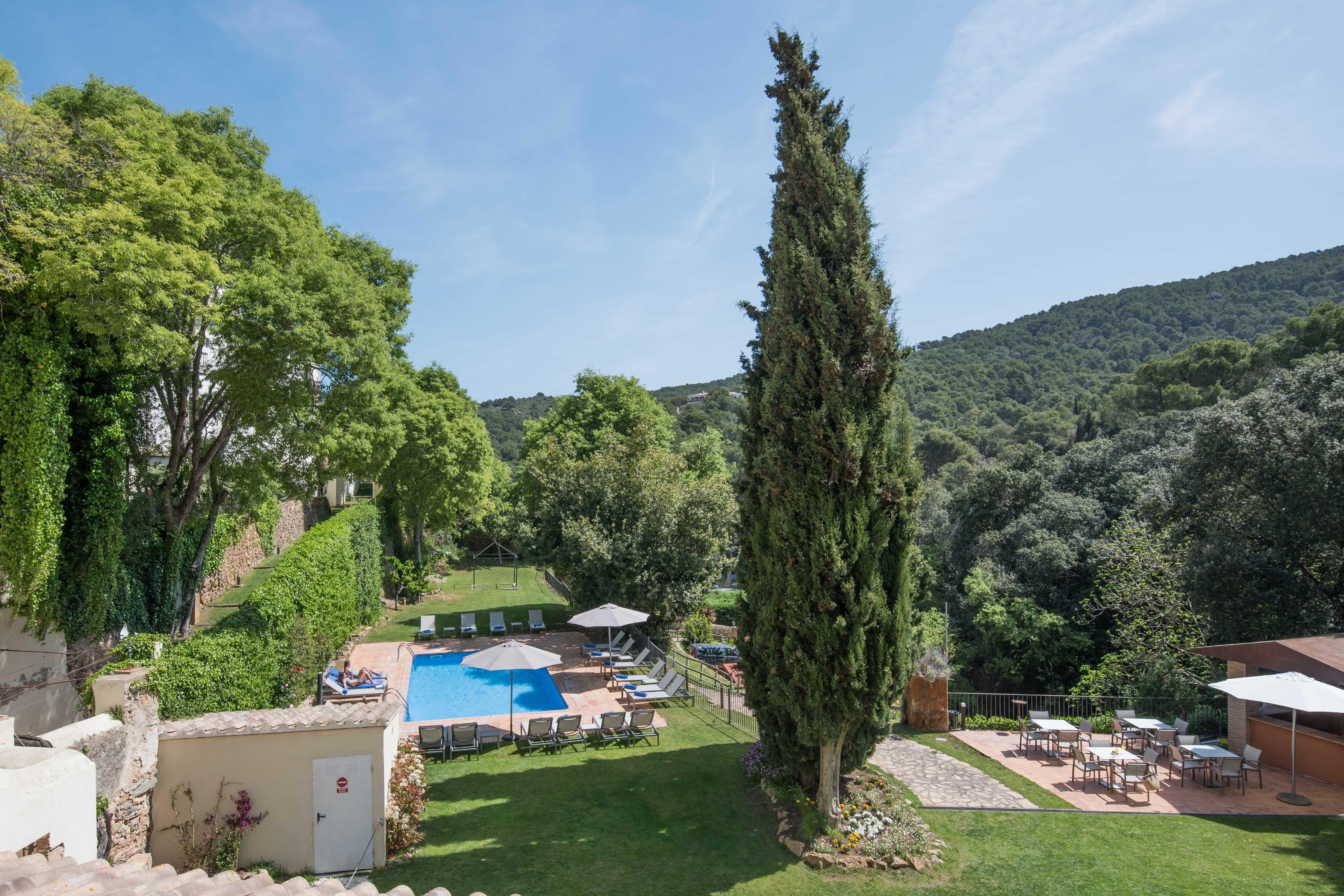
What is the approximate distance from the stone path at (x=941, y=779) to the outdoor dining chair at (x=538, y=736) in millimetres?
6020

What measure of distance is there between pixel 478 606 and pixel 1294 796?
25.4 metres

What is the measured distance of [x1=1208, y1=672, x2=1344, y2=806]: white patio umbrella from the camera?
1052cm

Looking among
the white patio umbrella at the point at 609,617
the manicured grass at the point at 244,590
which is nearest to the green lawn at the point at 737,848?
the white patio umbrella at the point at 609,617

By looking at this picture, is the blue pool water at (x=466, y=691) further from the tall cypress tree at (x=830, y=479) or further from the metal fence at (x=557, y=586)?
the tall cypress tree at (x=830, y=479)

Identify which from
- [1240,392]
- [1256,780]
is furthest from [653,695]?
[1240,392]

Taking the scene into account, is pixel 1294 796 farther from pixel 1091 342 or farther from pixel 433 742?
pixel 1091 342

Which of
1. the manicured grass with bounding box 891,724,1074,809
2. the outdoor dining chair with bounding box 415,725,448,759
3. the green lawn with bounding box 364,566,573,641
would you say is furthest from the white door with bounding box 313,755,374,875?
the green lawn with bounding box 364,566,573,641

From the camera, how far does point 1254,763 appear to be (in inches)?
485

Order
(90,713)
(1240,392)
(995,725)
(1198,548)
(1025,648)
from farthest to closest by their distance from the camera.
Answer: (1240,392) < (1025,648) < (1198,548) < (995,725) < (90,713)

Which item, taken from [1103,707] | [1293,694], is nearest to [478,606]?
[1103,707]

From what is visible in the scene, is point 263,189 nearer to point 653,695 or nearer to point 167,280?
point 167,280

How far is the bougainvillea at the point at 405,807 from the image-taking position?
9562 mm

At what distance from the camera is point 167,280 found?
1053 cm

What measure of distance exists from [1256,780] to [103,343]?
20.1m
